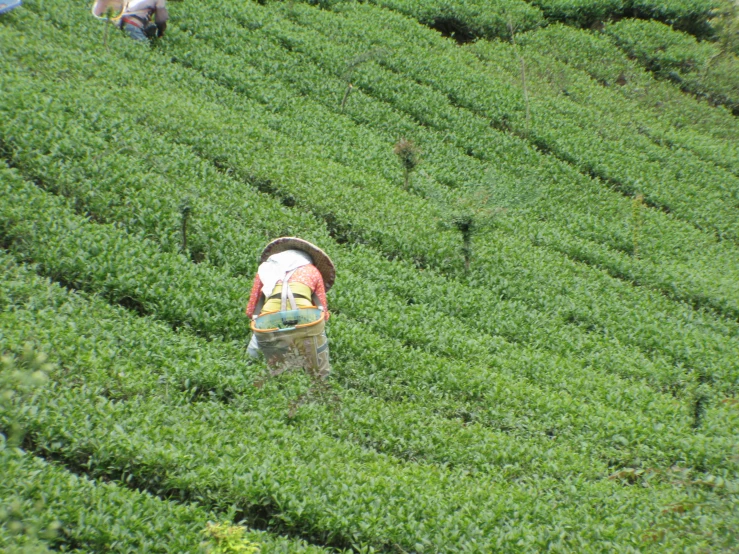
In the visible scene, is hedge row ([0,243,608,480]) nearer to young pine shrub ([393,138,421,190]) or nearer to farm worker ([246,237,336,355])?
farm worker ([246,237,336,355])

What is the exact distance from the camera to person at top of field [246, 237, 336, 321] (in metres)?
7.60

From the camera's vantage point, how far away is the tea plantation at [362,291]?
19.4 feet

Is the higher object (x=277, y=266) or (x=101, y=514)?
(x=277, y=266)

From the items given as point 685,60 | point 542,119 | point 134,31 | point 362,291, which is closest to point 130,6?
point 134,31

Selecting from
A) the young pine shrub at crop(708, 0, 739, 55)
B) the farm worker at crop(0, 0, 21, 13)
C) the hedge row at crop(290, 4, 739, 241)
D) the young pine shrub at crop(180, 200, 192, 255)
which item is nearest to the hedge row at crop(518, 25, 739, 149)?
the hedge row at crop(290, 4, 739, 241)

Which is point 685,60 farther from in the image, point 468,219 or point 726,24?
point 468,219

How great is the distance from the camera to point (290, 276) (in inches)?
303

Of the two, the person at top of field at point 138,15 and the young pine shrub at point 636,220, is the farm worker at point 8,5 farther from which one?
the young pine shrub at point 636,220

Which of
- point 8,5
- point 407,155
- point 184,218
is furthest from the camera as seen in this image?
point 8,5

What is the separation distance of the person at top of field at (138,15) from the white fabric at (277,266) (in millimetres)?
11617

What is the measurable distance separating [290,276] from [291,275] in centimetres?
2

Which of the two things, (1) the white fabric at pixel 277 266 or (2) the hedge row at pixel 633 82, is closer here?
(1) the white fabric at pixel 277 266

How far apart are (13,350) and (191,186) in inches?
218

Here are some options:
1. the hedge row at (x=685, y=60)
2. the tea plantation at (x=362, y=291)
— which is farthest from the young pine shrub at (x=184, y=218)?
the hedge row at (x=685, y=60)
